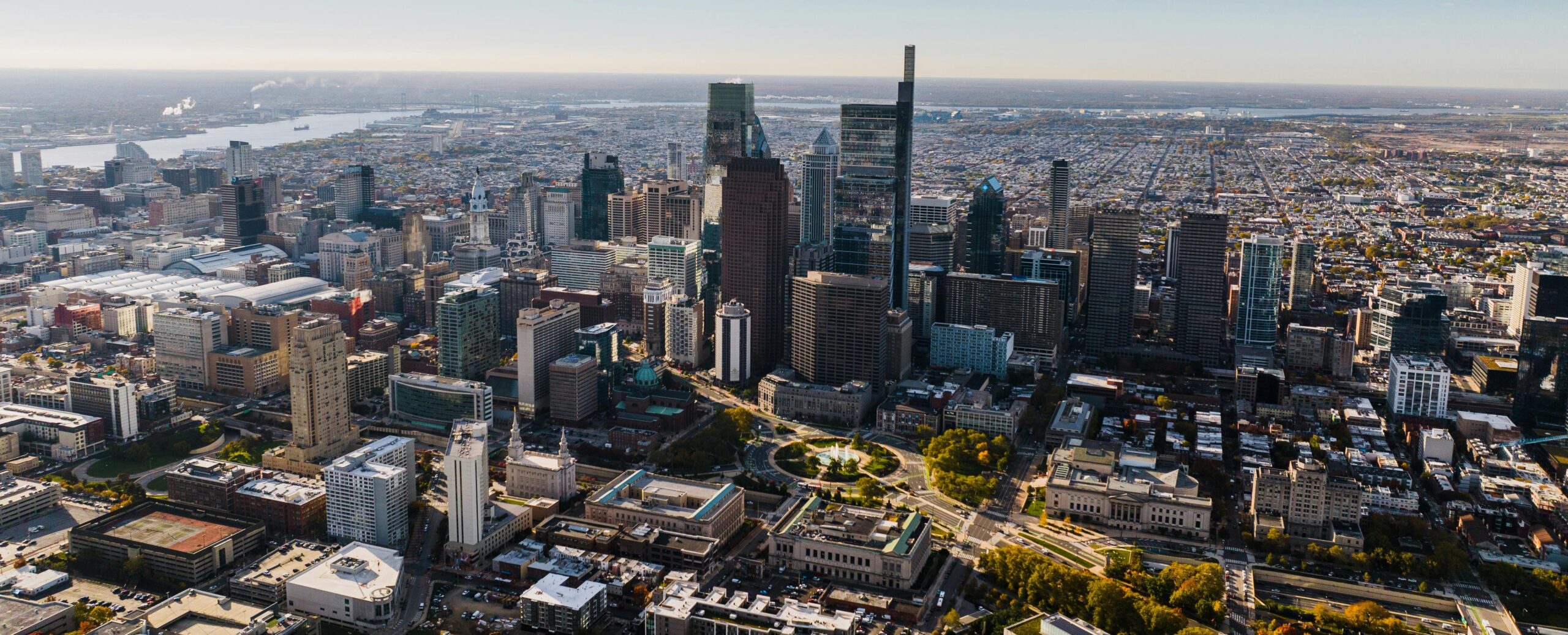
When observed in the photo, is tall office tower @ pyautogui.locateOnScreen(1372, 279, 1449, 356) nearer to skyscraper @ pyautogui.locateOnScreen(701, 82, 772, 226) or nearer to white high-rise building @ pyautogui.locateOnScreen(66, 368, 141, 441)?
skyscraper @ pyautogui.locateOnScreen(701, 82, 772, 226)

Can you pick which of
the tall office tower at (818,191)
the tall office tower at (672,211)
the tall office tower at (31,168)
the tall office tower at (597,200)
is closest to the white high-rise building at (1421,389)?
the tall office tower at (818,191)

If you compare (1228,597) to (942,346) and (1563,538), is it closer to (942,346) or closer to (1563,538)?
(1563,538)

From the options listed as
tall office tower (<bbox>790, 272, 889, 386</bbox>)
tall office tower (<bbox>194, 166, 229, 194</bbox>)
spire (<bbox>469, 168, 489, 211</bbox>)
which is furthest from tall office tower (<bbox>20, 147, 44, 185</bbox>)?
tall office tower (<bbox>790, 272, 889, 386</bbox>)

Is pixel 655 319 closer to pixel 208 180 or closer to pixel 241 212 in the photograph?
pixel 241 212

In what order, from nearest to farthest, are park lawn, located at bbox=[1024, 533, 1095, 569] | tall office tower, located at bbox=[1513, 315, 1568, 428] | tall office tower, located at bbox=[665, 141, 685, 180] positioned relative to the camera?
park lawn, located at bbox=[1024, 533, 1095, 569] < tall office tower, located at bbox=[1513, 315, 1568, 428] < tall office tower, located at bbox=[665, 141, 685, 180]

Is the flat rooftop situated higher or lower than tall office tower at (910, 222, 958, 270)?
lower

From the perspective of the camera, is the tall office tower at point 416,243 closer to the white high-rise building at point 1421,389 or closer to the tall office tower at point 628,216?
the tall office tower at point 628,216
